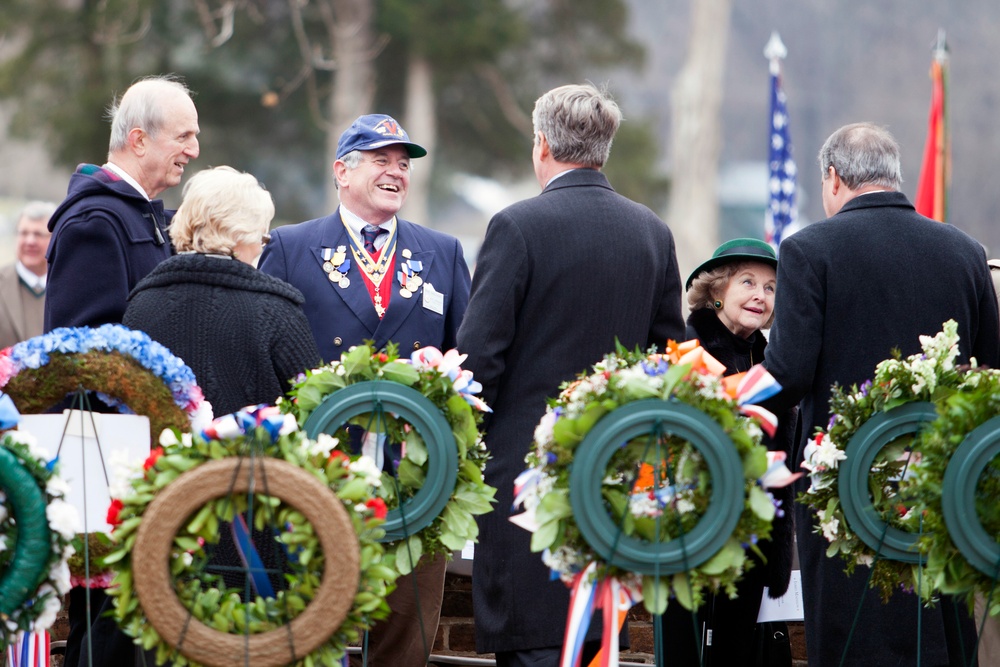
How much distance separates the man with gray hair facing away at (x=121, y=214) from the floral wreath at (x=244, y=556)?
42.5 inches

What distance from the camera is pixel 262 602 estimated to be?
93.1 inches

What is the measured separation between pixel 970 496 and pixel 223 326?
1769 mm

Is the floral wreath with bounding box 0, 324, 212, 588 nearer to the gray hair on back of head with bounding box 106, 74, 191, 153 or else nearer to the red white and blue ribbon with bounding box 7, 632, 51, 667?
the red white and blue ribbon with bounding box 7, 632, 51, 667

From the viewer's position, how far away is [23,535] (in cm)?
242

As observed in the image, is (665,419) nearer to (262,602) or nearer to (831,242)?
(262,602)

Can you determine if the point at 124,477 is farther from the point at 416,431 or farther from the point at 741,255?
the point at 741,255

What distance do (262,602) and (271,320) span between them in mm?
1000

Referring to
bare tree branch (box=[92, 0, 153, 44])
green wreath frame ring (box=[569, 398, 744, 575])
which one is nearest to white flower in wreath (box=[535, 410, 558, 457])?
green wreath frame ring (box=[569, 398, 744, 575])

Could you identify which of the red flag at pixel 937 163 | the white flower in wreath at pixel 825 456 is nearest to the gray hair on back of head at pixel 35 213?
the white flower in wreath at pixel 825 456

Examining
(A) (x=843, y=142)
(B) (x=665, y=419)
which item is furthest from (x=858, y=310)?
(B) (x=665, y=419)

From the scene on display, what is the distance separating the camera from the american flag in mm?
7602

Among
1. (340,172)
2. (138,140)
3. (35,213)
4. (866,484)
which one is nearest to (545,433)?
(866,484)

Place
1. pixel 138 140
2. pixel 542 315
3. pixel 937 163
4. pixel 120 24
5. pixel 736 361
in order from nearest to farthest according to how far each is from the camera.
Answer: pixel 542 315, pixel 138 140, pixel 736 361, pixel 937 163, pixel 120 24

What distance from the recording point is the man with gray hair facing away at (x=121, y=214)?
343 centimetres
